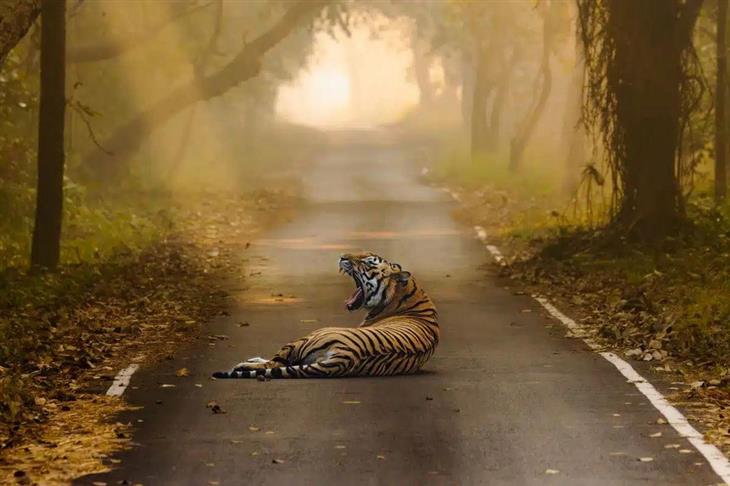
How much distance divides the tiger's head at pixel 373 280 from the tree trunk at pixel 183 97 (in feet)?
84.6

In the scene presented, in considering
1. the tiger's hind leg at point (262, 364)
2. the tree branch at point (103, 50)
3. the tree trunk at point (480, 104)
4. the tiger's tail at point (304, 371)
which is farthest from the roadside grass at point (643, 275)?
the tree trunk at point (480, 104)

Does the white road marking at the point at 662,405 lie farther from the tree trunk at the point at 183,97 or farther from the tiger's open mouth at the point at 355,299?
the tree trunk at the point at 183,97

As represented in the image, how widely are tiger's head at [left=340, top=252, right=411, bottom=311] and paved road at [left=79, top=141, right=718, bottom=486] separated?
745mm

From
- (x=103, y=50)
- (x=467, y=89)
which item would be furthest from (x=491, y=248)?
(x=467, y=89)

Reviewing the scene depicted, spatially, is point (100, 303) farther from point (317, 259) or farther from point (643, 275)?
point (317, 259)

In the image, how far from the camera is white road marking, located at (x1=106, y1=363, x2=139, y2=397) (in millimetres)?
12523

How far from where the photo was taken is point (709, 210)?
24.5 metres

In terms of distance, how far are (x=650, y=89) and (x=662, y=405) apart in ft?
38.8

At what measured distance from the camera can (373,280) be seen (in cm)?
1323

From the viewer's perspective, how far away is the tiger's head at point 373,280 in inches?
515

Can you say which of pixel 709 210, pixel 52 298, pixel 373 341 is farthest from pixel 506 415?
pixel 709 210

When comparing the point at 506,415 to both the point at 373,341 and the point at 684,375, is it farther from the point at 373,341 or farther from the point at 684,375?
the point at 684,375

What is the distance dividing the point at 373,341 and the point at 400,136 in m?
77.4

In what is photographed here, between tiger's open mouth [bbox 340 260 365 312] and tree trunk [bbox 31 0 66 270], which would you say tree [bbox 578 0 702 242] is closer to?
tree trunk [bbox 31 0 66 270]
